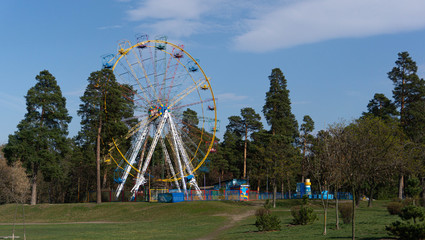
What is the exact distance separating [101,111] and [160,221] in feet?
73.7

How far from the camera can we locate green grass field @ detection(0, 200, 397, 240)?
2994 cm

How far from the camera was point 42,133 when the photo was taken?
61969 millimetres

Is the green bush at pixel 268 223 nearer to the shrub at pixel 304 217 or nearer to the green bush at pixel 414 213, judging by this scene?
the shrub at pixel 304 217

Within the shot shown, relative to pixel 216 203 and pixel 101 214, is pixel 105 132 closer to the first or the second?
pixel 101 214

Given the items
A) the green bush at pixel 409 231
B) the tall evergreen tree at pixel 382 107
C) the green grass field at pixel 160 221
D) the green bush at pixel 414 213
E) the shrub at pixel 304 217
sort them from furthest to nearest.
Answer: the tall evergreen tree at pixel 382 107, the shrub at pixel 304 217, the green grass field at pixel 160 221, the green bush at pixel 414 213, the green bush at pixel 409 231

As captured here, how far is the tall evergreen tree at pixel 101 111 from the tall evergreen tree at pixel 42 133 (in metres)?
3.44

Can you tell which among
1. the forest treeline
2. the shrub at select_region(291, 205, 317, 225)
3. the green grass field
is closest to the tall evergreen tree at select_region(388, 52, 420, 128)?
the forest treeline

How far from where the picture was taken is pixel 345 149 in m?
21.2

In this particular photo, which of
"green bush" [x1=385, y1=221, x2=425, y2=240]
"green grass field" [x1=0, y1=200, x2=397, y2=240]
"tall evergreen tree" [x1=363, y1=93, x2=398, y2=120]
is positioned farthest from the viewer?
"tall evergreen tree" [x1=363, y1=93, x2=398, y2=120]

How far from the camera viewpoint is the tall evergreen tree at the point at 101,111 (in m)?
61.8

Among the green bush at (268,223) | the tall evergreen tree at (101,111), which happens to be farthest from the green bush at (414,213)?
the tall evergreen tree at (101,111)

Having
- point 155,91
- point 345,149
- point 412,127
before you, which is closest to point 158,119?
point 155,91

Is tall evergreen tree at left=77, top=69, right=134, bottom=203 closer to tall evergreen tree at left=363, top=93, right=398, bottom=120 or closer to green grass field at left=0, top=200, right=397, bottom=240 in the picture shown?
green grass field at left=0, top=200, right=397, bottom=240

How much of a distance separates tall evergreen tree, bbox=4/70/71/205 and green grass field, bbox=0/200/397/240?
5542 mm
